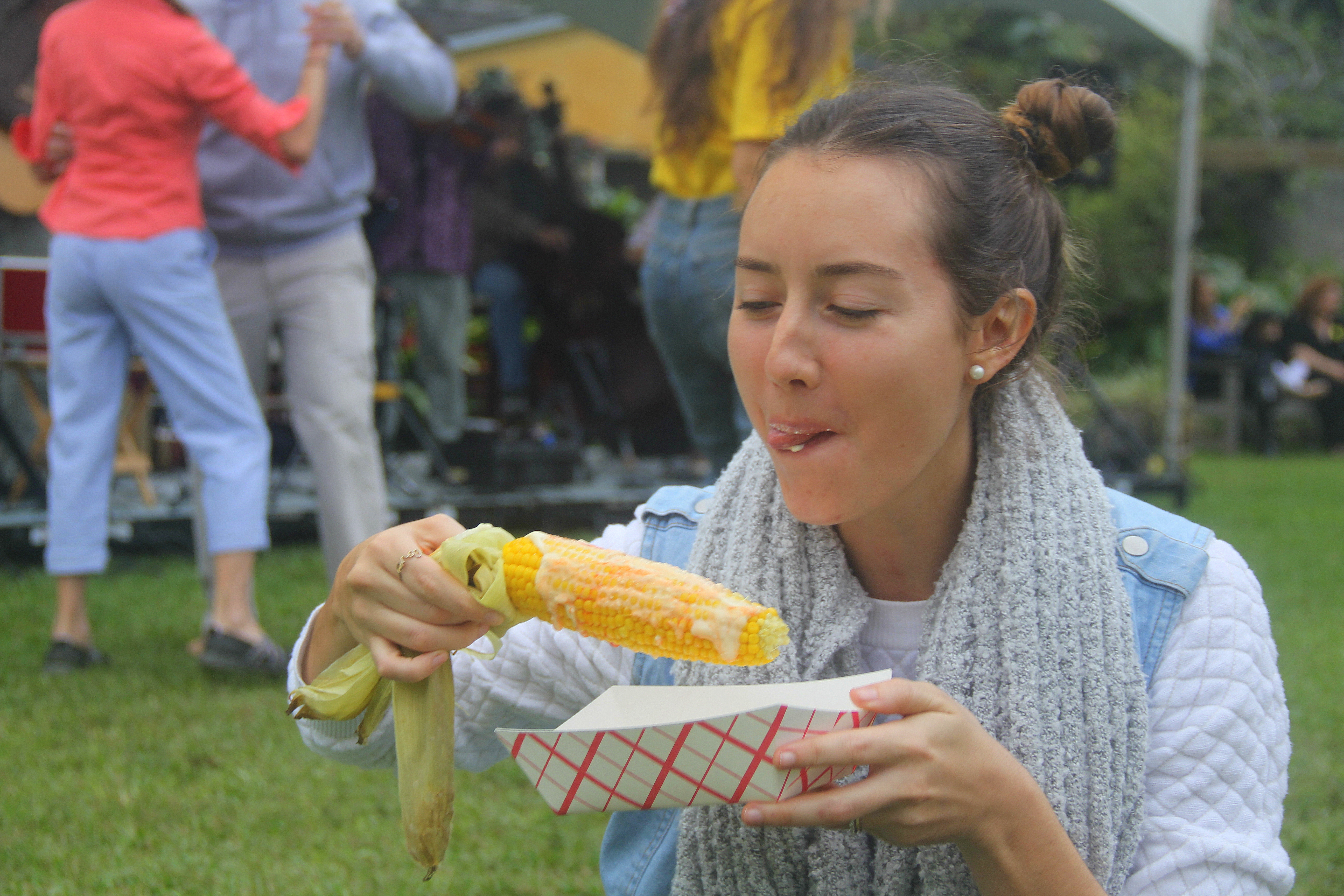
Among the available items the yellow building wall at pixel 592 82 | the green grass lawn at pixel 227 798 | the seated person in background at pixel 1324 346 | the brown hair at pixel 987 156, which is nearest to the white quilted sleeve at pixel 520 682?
the brown hair at pixel 987 156

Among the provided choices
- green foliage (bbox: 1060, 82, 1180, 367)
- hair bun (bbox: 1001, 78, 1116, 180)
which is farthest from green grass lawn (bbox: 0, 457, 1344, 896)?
green foliage (bbox: 1060, 82, 1180, 367)

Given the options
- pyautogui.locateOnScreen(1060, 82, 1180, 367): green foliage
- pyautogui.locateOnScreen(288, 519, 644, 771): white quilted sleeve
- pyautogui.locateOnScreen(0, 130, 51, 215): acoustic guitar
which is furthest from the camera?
pyautogui.locateOnScreen(1060, 82, 1180, 367): green foliage

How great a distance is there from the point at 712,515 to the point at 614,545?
0.16m

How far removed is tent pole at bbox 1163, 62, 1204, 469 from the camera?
26.9 feet

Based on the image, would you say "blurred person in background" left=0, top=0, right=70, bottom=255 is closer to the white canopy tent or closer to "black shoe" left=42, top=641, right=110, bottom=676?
the white canopy tent

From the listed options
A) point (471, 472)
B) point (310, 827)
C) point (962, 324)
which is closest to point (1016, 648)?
point (962, 324)

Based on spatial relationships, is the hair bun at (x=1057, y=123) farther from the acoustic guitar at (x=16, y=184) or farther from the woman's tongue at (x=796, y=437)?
the acoustic guitar at (x=16, y=184)

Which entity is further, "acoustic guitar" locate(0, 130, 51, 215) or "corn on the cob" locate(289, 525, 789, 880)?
"acoustic guitar" locate(0, 130, 51, 215)

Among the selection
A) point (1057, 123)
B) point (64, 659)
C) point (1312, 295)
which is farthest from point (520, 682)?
point (1312, 295)

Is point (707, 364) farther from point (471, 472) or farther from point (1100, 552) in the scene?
point (471, 472)

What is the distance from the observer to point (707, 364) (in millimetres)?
3732

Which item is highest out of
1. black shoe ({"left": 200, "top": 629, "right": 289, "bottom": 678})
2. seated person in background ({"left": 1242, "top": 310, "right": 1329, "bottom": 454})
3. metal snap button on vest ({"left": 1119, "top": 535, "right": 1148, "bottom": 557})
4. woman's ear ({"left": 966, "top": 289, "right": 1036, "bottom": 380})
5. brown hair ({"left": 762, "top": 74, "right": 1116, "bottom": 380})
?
brown hair ({"left": 762, "top": 74, "right": 1116, "bottom": 380})

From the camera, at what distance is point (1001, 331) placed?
1.58m

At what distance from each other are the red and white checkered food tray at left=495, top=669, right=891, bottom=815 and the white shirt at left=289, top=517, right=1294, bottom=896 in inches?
13.6
